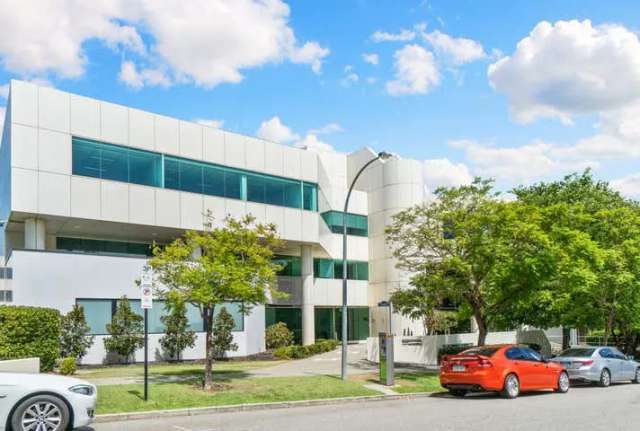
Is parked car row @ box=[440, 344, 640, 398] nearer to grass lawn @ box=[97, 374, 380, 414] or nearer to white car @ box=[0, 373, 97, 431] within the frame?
grass lawn @ box=[97, 374, 380, 414]

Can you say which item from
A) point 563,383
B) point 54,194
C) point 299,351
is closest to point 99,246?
point 54,194

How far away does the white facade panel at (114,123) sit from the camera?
28.5 metres

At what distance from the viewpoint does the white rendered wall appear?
984 inches

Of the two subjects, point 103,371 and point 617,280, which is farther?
point 617,280

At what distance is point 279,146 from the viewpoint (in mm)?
35812

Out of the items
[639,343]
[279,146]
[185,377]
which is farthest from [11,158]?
[639,343]

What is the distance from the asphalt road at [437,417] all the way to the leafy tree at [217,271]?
3.64 metres

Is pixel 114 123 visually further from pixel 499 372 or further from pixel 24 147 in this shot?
pixel 499 372

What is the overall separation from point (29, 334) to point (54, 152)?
1029cm

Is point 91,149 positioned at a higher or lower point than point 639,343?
higher

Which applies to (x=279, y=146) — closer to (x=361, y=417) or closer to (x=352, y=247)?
(x=352, y=247)

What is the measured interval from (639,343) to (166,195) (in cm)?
2738

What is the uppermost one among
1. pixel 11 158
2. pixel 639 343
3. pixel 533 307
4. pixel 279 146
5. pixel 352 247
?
pixel 279 146

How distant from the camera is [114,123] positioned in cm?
2884
